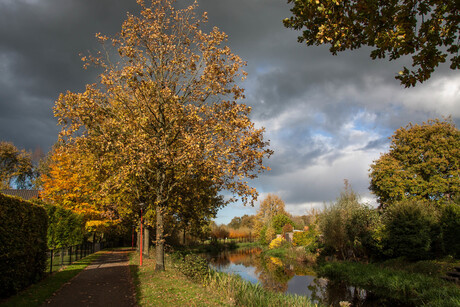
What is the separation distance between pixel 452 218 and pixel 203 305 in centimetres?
1863

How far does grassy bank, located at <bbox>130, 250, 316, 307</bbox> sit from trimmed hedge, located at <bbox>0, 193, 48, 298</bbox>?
391 cm

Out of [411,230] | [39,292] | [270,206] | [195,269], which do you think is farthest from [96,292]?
[270,206]

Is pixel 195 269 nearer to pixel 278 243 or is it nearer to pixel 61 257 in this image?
pixel 61 257

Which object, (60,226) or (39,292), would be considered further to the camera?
(60,226)

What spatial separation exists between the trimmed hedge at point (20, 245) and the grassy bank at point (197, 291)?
3914 millimetres

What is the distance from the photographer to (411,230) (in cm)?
1941

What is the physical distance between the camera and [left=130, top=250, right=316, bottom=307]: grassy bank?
923 centimetres

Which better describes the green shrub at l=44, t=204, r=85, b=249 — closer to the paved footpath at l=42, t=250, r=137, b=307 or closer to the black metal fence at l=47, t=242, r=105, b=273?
the black metal fence at l=47, t=242, r=105, b=273

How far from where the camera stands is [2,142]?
161 ft

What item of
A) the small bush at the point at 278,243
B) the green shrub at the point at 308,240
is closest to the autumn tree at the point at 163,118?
the green shrub at the point at 308,240

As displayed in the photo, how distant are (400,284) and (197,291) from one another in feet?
36.6

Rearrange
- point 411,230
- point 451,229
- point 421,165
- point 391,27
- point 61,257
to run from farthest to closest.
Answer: point 421,165 < point 411,230 < point 451,229 < point 61,257 < point 391,27

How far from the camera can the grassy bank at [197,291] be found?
30.3ft

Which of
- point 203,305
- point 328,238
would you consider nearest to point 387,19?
point 203,305
